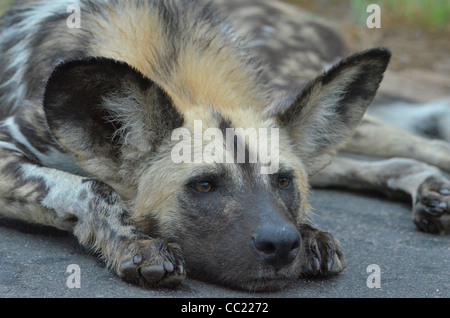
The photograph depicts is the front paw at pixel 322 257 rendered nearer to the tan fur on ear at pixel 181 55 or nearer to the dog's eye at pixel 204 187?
the dog's eye at pixel 204 187

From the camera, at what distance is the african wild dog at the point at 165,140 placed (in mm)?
2094

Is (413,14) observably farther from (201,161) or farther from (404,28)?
(201,161)

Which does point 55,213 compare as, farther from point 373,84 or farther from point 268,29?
point 268,29

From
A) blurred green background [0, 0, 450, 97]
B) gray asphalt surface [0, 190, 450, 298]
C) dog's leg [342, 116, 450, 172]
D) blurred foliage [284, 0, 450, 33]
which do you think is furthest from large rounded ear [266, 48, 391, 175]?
blurred foliage [284, 0, 450, 33]

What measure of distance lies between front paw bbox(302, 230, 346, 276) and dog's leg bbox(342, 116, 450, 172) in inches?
60.4

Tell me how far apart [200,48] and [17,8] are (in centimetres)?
106

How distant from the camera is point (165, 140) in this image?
2.33 metres

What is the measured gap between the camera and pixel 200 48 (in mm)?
2740

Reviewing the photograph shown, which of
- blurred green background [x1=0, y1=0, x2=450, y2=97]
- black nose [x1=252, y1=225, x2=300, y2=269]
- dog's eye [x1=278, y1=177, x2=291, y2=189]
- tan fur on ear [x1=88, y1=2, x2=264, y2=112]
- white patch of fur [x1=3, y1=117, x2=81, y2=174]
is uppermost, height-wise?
blurred green background [x1=0, y1=0, x2=450, y2=97]

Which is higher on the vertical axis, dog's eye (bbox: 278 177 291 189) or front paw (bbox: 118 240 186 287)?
dog's eye (bbox: 278 177 291 189)

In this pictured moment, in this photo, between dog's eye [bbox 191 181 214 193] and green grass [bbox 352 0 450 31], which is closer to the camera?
dog's eye [bbox 191 181 214 193]

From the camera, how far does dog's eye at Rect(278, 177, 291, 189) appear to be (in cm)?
231

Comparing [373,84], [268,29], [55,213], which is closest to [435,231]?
[373,84]

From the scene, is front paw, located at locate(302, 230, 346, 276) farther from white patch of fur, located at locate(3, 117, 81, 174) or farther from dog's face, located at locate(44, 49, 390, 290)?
white patch of fur, located at locate(3, 117, 81, 174)
